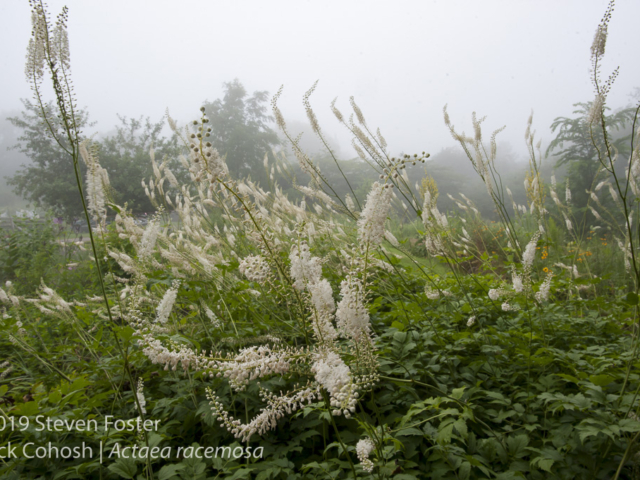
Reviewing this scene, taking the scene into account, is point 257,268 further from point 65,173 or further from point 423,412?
point 65,173

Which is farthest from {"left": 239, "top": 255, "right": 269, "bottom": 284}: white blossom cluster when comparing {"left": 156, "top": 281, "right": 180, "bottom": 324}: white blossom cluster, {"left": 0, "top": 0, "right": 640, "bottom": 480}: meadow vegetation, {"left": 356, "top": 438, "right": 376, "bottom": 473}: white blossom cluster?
{"left": 356, "top": 438, "right": 376, "bottom": 473}: white blossom cluster

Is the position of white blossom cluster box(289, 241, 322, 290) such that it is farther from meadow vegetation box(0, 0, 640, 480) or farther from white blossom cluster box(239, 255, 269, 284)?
white blossom cluster box(239, 255, 269, 284)

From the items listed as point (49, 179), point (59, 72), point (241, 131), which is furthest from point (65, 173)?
point (59, 72)

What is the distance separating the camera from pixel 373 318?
2691 millimetres

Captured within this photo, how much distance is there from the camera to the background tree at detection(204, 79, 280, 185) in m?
32.8

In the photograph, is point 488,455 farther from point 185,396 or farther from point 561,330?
point 185,396

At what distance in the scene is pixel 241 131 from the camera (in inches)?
1309

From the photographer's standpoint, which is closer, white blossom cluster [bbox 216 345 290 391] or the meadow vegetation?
white blossom cluster [bbox 216 345 290 391]

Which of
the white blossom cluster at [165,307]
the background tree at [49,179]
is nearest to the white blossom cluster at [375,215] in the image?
the white blossom cluster at [165,307]

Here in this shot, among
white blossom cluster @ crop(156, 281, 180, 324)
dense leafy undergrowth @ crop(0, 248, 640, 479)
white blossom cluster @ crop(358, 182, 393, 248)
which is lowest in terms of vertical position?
dense leafy undergrowth @ crop(0, 248, 640, 479)

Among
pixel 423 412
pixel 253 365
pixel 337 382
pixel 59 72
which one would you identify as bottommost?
pixel 423 412

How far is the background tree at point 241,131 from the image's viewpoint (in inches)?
1291

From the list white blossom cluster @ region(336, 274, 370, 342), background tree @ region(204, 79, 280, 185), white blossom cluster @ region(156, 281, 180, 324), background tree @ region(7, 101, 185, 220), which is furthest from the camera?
background tree @ region(204, 79, 280, 185)

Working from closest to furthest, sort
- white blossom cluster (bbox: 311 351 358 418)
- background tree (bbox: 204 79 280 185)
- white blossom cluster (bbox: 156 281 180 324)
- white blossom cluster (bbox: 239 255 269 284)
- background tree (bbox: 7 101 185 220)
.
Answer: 1. white blossom cluster (bbox: 311 351 358 418)
2. white blossom cluster (bbox: 239 255 269 284)
3. white blossom cluster (bbox: 156 281 180 324)
4. background tree (bbox: 7 101 185 220)
5. background tree (bbox: 204 79 280 185)
